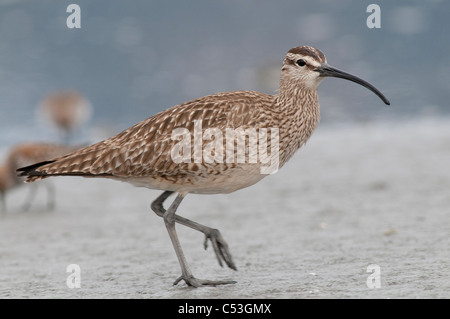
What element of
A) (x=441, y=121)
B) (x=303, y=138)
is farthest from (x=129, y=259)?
(x=441, y=121)

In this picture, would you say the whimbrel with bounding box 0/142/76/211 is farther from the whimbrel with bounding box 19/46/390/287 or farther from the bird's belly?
the bird's belly

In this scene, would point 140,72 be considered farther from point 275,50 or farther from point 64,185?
point 64,185

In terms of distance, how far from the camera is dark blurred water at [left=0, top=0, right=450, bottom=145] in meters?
17.7

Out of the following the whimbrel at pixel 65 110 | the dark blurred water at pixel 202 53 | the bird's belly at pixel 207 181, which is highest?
the dark blurred water at pixel 202 53

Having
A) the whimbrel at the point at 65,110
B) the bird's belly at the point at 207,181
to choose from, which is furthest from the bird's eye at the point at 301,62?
the whimbrel at the point at 65,110

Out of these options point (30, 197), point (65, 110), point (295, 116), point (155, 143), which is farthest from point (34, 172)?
point (65, 110)

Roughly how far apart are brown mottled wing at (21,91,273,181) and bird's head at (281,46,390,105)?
318mm

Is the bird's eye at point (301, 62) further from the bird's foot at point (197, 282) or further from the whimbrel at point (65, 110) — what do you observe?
the whimbrel at point (65, 110)

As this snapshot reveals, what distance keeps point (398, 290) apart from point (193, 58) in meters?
14.8

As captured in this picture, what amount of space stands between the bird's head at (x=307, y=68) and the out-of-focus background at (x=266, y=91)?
1.44 m

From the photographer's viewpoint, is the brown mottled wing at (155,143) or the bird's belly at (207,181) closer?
the bird's belly at (207,181)

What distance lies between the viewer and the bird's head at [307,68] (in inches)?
280

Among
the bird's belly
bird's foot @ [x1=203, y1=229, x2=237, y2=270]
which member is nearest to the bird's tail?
the bird's belly
